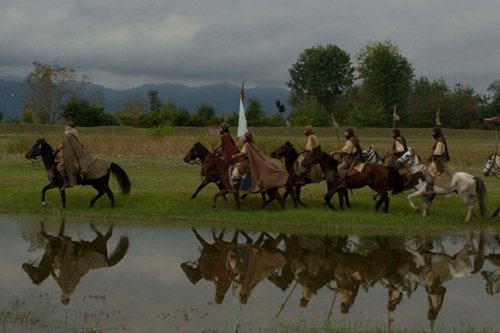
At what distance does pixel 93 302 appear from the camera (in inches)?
420

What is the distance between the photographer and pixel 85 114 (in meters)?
71.6

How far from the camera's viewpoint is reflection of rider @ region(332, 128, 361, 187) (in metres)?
20.5

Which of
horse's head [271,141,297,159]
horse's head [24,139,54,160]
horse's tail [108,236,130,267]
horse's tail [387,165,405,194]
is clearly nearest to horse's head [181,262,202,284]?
horse's tail [108,236,130,267]

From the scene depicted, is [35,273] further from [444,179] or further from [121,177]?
[444,179]

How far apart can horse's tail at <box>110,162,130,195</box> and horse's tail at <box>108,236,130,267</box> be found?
4155 millimetres

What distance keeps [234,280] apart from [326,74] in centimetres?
10028

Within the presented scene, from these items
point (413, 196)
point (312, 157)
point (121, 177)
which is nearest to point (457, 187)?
point (413, 196)

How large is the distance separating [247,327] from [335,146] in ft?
96.7

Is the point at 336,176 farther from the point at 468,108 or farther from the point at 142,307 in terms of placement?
the point at 468,108

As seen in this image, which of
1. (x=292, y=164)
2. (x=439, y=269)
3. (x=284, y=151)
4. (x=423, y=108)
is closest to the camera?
(x=439, y=269)

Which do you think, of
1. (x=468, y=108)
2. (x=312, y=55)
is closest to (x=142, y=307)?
(x=468, y=108)

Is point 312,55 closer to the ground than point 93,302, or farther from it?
Answer: farther from it

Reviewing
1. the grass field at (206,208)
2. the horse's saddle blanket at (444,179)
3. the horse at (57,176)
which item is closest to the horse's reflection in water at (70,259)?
the grass field at (206,208)

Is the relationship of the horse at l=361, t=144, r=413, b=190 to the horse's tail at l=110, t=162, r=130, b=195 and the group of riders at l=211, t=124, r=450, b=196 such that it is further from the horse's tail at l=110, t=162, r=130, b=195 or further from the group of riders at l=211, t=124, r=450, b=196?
the horse's tail at l=110, t=162, r=130, b=195
